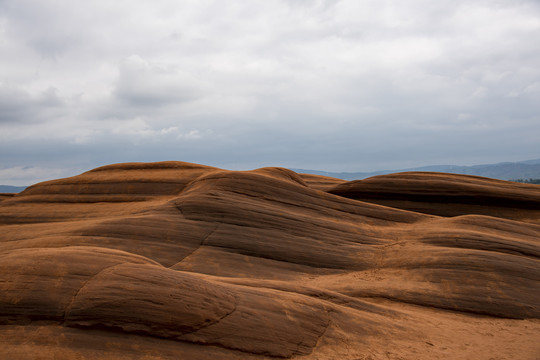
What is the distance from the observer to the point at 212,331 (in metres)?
7.98

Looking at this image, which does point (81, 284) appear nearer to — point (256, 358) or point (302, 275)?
point (256, 358)

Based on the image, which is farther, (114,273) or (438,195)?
(438,195)

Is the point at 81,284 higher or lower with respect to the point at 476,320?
higher

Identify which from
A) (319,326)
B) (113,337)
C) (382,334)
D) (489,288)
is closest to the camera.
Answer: (113,337)

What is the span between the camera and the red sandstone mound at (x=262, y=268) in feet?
24.8

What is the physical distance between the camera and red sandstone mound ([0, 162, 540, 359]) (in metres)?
7.57

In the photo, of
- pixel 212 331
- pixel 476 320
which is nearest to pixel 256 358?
pixel 212 331

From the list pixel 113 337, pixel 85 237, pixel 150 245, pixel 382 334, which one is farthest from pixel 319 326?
pixel 85 237

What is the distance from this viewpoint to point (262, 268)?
50.1ft

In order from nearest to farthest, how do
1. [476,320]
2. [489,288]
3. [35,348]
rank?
[35,348]
[476,320]
[489,288]

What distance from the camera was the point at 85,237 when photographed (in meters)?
14.8

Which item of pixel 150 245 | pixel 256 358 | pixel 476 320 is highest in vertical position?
pixel 150 245

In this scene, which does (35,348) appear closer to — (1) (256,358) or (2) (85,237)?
(1) (256,358)

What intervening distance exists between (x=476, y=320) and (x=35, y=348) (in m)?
12.3
